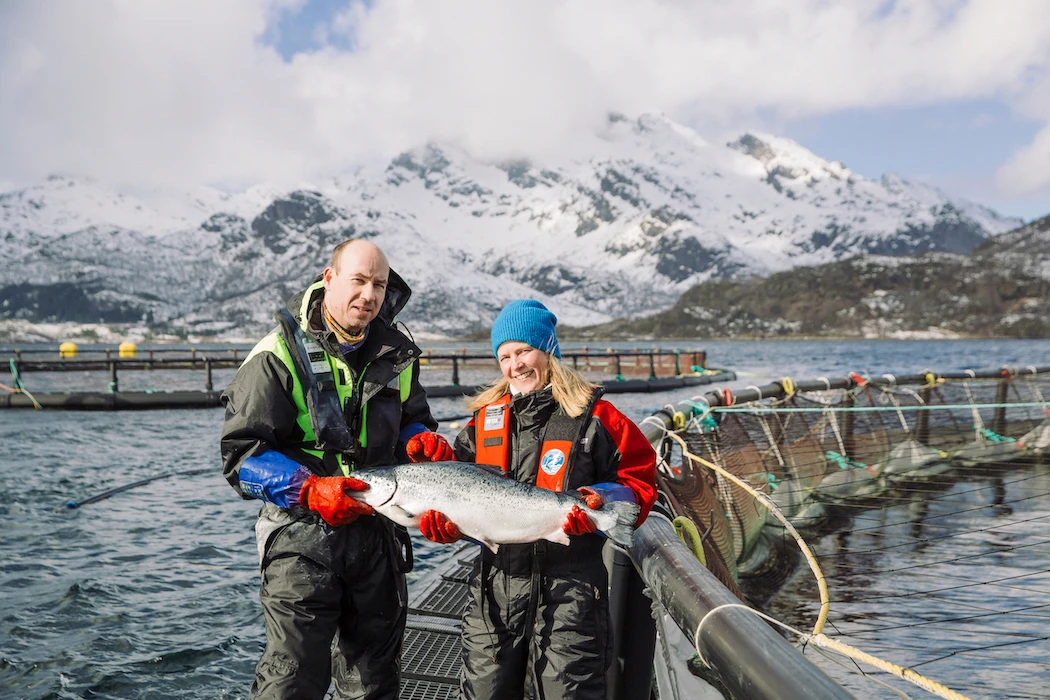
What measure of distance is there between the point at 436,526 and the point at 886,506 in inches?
319

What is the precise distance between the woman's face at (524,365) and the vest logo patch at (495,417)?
16 cm

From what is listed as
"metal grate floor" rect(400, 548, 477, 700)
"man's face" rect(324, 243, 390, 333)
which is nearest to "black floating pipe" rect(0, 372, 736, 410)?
"metal grate floor" rect(400, 548, 477, 700)

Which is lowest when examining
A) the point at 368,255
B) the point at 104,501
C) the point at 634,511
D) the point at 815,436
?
the point at 104,501

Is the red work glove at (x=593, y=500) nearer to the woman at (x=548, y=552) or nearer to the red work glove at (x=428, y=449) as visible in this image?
the woman at (x=548, y=552)

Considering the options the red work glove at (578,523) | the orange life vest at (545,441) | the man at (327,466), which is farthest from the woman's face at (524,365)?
the red work glove at (578,523)

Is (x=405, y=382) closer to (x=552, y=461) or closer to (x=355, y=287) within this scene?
(x=355, y=287)

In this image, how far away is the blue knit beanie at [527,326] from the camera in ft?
11.5

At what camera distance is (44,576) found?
8.82 meters

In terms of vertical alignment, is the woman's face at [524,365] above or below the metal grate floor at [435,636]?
above

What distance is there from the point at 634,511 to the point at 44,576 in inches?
344

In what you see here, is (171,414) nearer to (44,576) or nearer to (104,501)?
(104,501)

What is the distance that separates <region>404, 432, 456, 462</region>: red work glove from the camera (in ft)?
10.9

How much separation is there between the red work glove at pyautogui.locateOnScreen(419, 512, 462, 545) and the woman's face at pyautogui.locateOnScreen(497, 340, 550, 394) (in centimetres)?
78

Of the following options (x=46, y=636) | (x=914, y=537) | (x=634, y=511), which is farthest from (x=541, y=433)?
(x=914, y=537)
